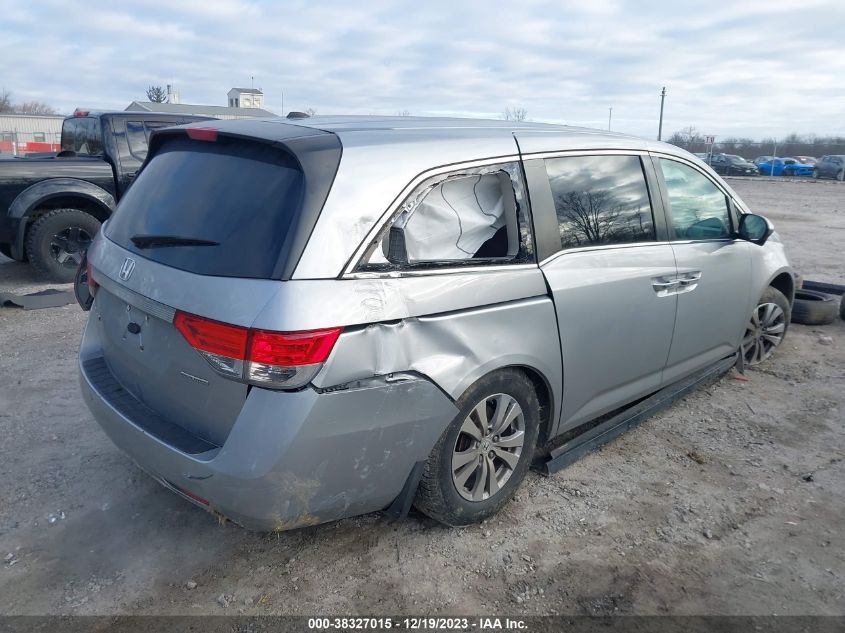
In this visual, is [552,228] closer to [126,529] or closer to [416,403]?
[416,403]

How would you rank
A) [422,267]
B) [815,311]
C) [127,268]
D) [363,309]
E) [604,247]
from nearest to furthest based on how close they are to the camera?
[363,309] < [422,267] < [127,268] < [604,247] < [815,311]

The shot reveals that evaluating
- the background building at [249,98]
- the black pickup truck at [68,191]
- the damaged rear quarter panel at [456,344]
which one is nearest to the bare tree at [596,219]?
the damaged rear quarter panel at [456,344]

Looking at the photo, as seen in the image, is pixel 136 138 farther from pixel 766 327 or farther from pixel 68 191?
pixel 766 327

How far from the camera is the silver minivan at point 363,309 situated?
2.37 metres

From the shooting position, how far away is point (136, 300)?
8.96ft

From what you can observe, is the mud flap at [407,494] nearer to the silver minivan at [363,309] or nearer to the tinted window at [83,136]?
the silver minivan at [363,309]

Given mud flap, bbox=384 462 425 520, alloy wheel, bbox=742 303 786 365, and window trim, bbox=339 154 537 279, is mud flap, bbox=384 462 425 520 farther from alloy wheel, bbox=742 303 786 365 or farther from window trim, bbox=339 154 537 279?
alloy wheel, bbox=742 303 786 365

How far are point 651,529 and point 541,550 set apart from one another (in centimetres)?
57

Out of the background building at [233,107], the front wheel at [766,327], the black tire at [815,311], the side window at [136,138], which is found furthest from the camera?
the background building at [233,107]

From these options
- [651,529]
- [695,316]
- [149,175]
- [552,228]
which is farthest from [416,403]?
[695,316]

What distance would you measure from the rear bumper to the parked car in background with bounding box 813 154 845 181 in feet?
129

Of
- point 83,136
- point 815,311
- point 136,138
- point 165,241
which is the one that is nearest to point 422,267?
point 165,241

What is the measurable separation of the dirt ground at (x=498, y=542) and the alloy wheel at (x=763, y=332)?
2.94 ft

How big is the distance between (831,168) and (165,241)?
133 feet
